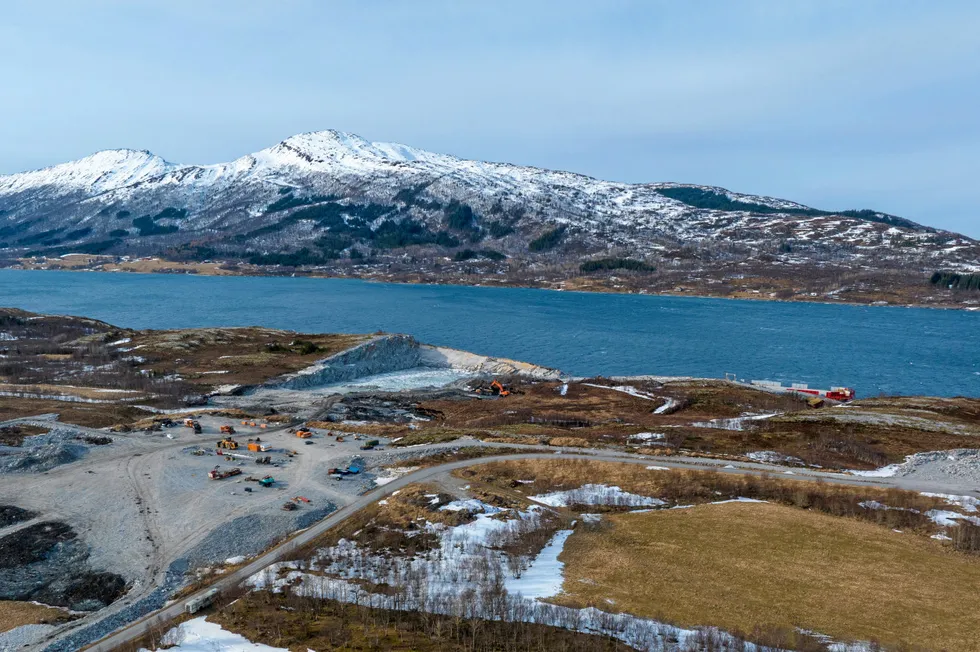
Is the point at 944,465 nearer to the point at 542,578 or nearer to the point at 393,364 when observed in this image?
the point at 542,578

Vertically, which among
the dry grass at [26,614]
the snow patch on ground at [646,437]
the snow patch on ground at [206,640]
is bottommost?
the dry grass at [26,614]

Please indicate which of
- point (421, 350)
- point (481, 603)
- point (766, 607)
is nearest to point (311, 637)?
point (481, 603)

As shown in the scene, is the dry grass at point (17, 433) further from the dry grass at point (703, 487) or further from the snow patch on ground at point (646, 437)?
the snow patch on ground at point (646, 437)

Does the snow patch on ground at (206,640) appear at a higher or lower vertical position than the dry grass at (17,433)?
higher

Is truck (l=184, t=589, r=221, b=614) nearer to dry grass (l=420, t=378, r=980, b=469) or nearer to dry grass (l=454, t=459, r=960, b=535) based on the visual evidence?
dry grass (l=454, t=459, r=960, b=535)

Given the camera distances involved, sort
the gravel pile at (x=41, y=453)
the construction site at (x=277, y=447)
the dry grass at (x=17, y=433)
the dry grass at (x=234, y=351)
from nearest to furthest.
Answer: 1. the construction site at (x=277, y=447)
2. the gravel pile at (x=41, y=453)
3. the dry grass at (x=17, y=433)
4. the dry grass at (x=234, y=351)

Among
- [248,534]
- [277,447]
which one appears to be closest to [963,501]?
[248,534]

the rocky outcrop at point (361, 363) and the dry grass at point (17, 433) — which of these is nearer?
the dry grass at point (17, 433)

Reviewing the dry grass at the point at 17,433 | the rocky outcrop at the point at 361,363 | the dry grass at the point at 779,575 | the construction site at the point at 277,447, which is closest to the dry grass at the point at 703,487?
the dry grass at the point at 779,575
